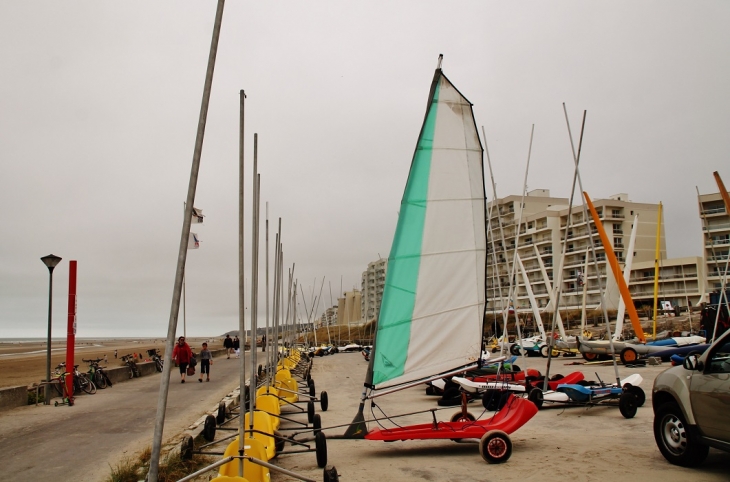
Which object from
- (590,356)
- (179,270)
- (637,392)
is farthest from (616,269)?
(179,270)

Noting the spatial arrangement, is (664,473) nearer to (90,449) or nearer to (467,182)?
(467,182)

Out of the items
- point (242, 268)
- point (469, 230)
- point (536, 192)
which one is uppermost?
point (536, 192)

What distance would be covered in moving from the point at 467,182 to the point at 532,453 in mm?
4015

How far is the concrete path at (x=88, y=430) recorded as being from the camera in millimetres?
7555

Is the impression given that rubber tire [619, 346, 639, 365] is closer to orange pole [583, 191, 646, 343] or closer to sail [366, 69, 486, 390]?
orange pole [583, 191, 646, 343]

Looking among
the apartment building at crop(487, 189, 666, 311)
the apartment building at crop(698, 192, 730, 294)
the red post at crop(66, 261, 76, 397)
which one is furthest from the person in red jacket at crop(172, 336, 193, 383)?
the apartment building at crop(698, 192, 730, 294)

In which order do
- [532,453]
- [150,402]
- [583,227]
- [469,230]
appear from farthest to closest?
[583,227]
[150,402]
[469,230]
[532,453]

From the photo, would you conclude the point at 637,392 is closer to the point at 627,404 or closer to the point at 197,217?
the point at 627,404

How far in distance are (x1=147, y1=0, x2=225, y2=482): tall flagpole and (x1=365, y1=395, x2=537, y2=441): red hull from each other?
382cm

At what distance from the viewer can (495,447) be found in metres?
7.49

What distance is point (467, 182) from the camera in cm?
863

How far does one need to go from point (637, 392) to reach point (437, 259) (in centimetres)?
584

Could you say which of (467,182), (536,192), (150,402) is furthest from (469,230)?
(536,192)

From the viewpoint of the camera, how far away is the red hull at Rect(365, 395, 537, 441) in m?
7.73
